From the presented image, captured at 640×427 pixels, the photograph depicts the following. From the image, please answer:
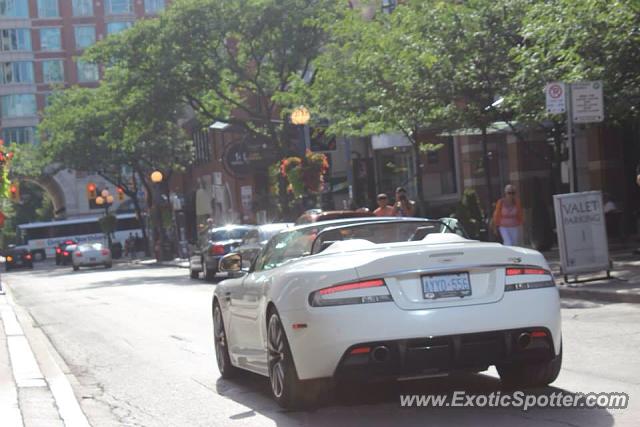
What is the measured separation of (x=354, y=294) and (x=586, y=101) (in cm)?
1051

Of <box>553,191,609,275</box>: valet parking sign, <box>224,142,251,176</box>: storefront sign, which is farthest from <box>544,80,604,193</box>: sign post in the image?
<box>224,142,251,176</box>: storefront sign

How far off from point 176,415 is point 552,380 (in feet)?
9.44

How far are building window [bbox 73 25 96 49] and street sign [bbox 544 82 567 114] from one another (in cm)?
8878

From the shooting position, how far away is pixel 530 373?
8539 mm

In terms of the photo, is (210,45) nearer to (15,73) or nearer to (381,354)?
(381,354)

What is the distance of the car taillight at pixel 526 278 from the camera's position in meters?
Result: 7.91

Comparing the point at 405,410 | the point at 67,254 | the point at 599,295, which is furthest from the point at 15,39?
the point at 405,410

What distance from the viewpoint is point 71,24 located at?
102250 millimetres

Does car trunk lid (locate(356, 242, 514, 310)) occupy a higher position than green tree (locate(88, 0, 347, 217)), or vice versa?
green tree (locate(88, 0, 347, 217))

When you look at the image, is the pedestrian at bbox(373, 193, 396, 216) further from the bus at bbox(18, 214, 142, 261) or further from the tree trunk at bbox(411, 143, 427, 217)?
the bus at bbox(18, 214, 142, 261)

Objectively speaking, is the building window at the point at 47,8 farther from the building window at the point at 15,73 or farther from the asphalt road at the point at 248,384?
the asphalt road at the point at 248,384

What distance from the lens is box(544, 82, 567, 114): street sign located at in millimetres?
17281

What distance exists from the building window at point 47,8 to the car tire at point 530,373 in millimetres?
98208

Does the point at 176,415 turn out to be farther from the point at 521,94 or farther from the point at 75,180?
the point at 75,180
